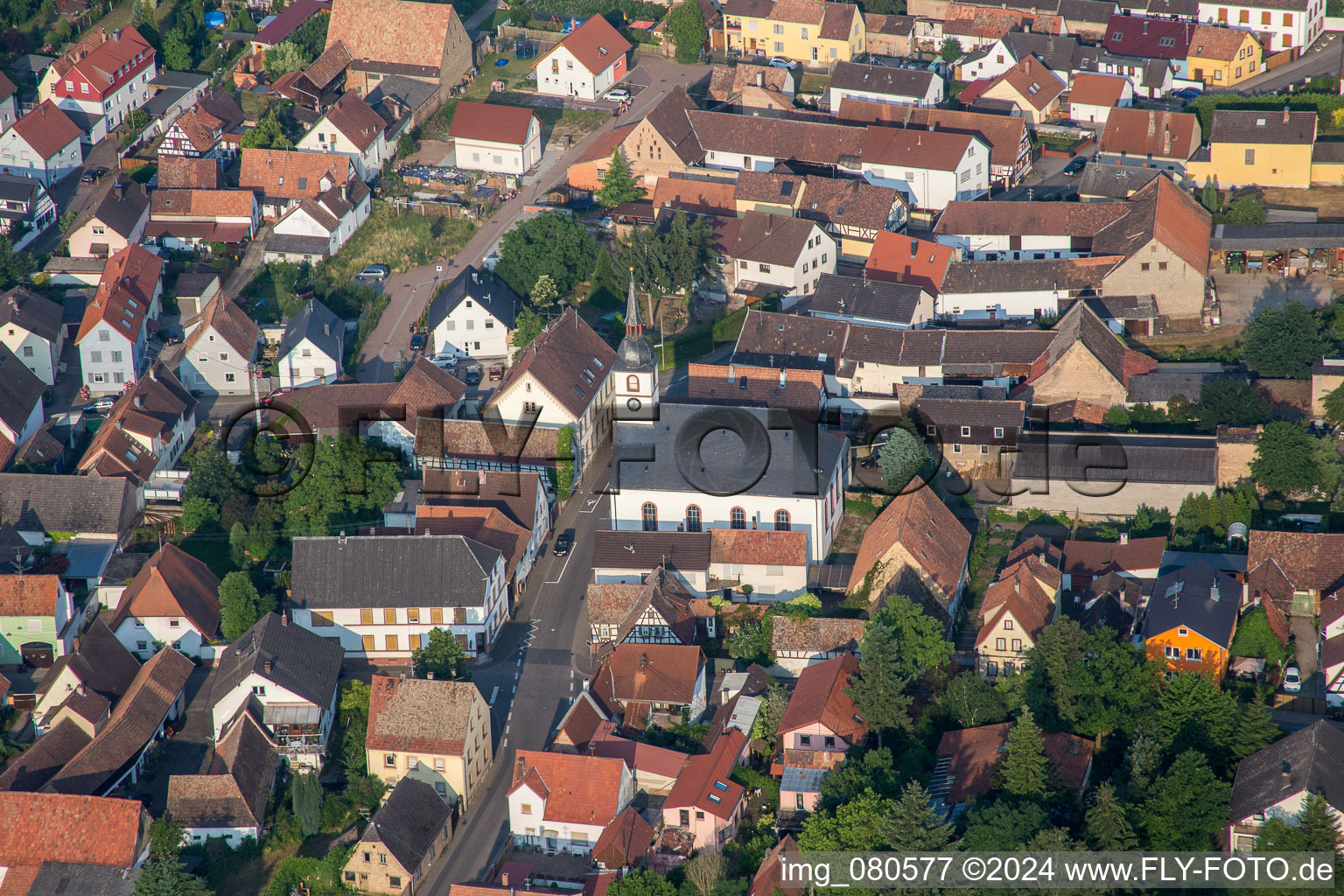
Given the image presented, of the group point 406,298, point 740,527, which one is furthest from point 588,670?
point 406,298

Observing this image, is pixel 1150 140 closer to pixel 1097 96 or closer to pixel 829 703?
pixel 1097 96

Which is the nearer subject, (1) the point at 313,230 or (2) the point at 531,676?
(2) the point at 531,676

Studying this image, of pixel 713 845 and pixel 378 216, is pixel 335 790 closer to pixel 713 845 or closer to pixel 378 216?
pixel 713 845

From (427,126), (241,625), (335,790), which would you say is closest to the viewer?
(335,790)

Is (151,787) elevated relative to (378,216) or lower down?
lower down

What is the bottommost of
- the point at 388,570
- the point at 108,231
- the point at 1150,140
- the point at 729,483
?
the point at 388,570

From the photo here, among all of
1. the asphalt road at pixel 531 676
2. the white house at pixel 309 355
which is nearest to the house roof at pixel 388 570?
the asphalt road at pixel 531 676

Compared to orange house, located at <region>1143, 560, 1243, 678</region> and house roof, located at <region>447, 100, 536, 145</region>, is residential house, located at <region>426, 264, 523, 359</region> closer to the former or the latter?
house roof, located at <region>447, 100, 536, 145</region>

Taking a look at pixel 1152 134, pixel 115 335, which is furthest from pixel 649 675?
pixel 1152 134
